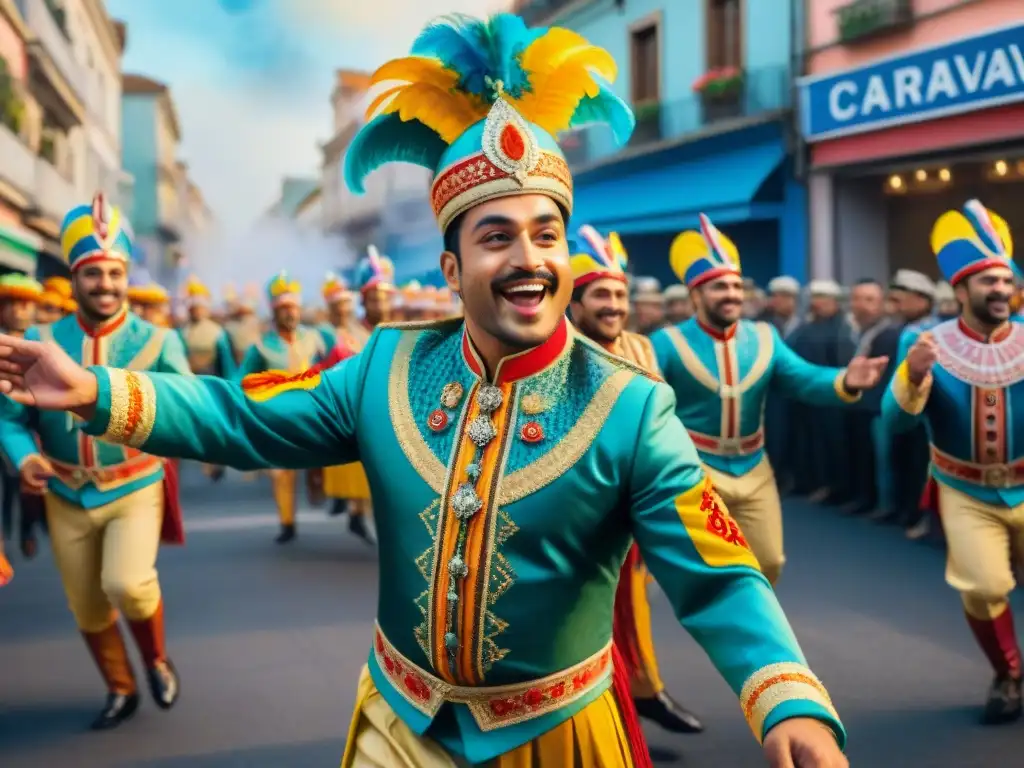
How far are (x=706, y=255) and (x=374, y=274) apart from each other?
13.9 feet

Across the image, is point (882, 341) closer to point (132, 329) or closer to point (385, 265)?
point (385, 265)

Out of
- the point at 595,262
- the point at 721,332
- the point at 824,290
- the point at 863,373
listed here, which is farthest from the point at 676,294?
the point at 863,373

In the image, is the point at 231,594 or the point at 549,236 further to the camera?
the point at 231,594

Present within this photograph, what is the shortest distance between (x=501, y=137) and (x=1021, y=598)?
6.28 metres

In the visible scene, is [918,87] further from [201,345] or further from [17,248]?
[17,248]

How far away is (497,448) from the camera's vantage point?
244 cm

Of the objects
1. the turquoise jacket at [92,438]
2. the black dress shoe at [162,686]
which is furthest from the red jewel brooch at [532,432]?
the black dress shoe at [162,686]

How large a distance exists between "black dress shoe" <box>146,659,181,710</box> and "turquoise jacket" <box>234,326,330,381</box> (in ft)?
14.6

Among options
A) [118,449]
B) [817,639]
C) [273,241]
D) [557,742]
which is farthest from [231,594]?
[273,241]

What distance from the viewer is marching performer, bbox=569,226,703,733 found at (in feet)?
16.8

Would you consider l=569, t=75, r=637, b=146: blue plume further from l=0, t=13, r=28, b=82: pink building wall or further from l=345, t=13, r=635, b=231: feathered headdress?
l=0, t=13, r=28, b=82: pink building wall

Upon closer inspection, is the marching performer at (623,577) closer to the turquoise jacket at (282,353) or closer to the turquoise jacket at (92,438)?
the turquoise jacket at (92,438)

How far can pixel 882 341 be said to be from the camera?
31.7ft

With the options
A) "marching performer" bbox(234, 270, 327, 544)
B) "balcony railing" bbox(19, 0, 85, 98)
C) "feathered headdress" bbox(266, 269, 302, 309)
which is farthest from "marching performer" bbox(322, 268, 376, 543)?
"balcony railing" bbox(19, 0, 85, 98)
